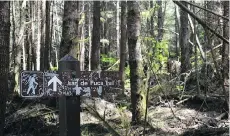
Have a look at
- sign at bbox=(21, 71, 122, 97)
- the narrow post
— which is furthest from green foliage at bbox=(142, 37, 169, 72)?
the narrow post

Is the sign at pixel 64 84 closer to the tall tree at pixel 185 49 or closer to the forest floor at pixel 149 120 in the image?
the forest floor at pixel 149 120

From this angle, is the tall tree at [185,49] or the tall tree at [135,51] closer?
the tall tree at [135,51]

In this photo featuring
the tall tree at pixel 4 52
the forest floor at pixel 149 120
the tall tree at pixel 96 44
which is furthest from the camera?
the tall tree at pixel 96 44

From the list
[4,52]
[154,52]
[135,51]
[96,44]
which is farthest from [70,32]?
[96,44]

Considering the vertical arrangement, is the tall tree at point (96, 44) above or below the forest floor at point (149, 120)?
above

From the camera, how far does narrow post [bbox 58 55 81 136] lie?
3.73 meters

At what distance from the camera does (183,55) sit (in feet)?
46.4

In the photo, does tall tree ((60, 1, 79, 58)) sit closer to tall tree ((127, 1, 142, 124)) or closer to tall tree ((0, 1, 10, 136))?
tall tree ((127, 1, 142, 124))

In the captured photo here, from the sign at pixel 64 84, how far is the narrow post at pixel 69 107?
51 mm

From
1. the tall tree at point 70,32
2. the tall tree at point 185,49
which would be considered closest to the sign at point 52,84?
the tall tree at point 70,32

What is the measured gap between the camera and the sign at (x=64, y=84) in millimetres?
3666

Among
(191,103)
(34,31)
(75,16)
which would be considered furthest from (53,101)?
(34,31)

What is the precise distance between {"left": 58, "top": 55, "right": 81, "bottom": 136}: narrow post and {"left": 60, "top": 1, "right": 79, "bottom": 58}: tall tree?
4364 mm

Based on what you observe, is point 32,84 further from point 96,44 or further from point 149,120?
point 96,44
